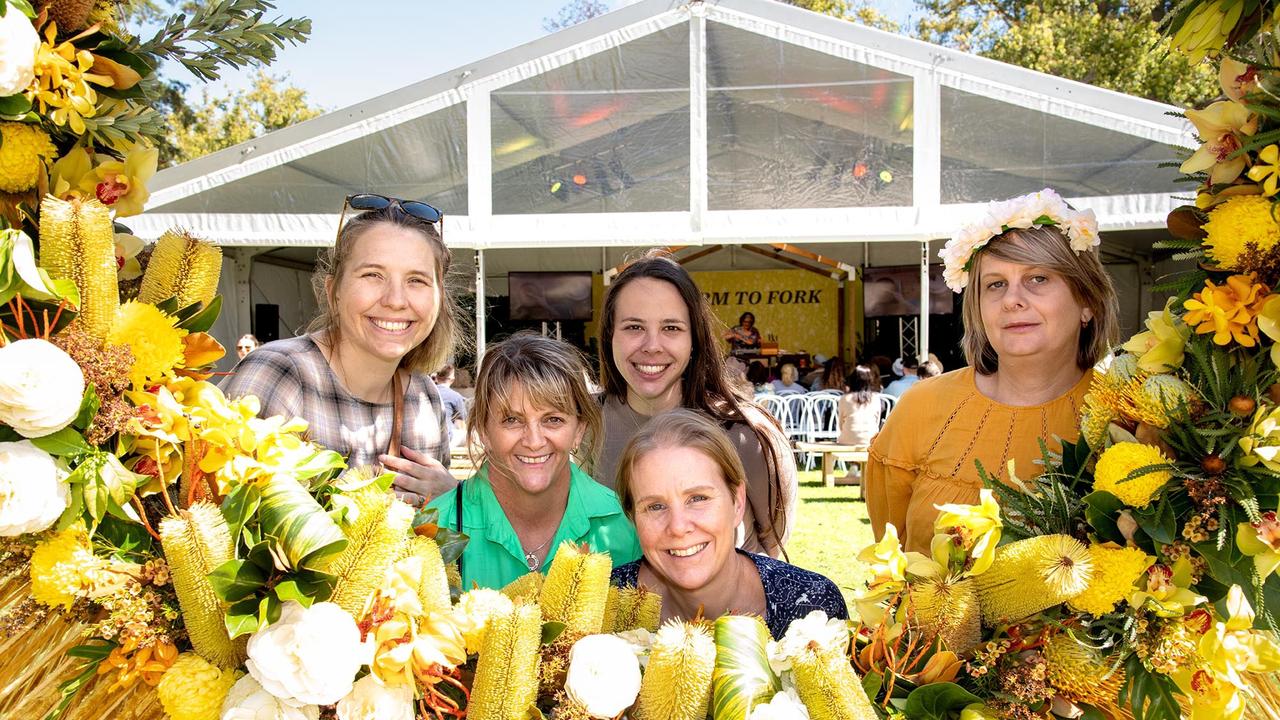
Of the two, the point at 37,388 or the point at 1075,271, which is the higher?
the point at 1075,271

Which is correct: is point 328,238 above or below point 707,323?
above

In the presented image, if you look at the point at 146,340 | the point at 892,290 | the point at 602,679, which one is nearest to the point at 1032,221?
the point at 602,679

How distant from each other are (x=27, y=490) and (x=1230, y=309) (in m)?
2.05

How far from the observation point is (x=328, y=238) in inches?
406

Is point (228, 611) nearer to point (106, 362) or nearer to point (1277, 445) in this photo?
point (106, 362)

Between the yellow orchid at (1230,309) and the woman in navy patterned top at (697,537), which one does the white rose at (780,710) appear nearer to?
A: the woman in navy patterned top at (697,537)

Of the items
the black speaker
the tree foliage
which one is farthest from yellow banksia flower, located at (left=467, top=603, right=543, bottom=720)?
the tree foliage

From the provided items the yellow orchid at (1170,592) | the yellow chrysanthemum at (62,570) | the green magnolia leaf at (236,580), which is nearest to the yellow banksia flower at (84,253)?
the yellow chrysanthemum at (62,570)

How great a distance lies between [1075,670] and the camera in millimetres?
1614

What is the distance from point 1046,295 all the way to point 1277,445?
3.09ft

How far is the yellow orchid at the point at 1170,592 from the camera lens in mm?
1616

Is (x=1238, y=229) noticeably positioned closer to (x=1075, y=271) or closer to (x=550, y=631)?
(x=1075, y=271)

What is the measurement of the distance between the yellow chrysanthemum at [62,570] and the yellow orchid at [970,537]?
4.70 feet

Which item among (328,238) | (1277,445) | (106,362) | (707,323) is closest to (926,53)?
(328,238)
